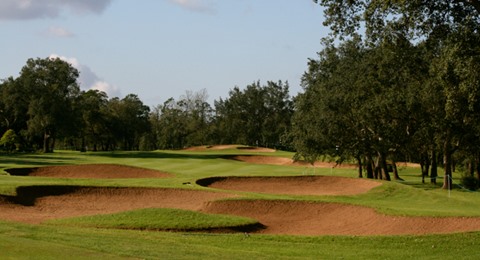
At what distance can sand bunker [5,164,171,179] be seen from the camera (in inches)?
1718

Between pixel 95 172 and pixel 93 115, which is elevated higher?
pixel 93 115

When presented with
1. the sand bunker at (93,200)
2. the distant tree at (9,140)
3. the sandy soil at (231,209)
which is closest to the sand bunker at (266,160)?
the distant tree at (9,140)

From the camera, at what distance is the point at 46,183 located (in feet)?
105

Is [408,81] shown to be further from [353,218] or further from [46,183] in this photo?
[46,183]

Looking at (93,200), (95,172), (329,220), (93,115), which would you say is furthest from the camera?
(93,115)

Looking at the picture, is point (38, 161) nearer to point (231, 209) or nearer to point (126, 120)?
point (231, 209)

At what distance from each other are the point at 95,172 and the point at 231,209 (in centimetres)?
2023

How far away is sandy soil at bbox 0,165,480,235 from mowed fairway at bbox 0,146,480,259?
0.05m

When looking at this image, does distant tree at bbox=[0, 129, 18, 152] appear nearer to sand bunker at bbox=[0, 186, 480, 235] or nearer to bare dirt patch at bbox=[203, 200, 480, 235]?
sand bunker at bbox=[0, 186, 480, 235]

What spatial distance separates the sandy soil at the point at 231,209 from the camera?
2258 centimetres

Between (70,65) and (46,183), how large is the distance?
168 ft

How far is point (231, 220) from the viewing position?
2361 centimetres

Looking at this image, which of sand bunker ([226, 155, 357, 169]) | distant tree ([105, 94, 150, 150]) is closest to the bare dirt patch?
sand bunker ([226, 155, 357, 169])

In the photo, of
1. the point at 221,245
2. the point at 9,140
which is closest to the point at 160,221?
the point at 221,245
